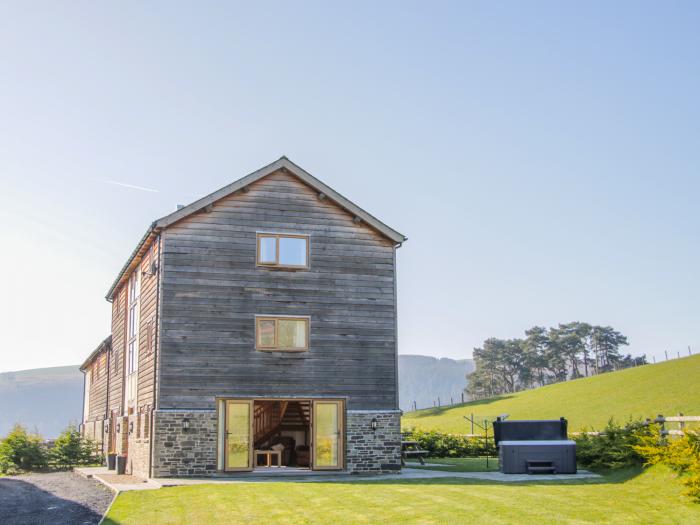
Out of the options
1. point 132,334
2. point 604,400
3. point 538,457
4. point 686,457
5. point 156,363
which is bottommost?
point 538,457

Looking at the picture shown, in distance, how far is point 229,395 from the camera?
23422 mm

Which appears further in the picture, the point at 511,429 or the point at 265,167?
the point at 265,167

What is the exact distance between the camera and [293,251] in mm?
24922

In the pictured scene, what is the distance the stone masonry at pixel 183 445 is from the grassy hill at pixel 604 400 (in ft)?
104

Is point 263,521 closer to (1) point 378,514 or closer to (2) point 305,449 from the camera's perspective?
(1) point 378,514

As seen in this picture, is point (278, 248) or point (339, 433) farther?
point (278, 248)

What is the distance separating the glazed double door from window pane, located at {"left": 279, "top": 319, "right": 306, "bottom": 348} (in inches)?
70.6

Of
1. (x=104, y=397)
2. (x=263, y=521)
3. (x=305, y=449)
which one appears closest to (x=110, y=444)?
(x=104, y=397)

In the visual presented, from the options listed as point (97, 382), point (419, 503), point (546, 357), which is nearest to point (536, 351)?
point (546, 357)

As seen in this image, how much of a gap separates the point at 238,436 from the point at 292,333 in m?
3.33

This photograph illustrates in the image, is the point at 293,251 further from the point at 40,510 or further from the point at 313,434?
the point at 40,510

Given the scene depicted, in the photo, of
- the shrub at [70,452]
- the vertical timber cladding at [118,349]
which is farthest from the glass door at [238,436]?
the shrub at [70,452]

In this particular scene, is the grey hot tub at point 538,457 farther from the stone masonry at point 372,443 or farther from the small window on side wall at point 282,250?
the small window on side wall at point 282,250

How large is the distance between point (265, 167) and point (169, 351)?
242 inches
